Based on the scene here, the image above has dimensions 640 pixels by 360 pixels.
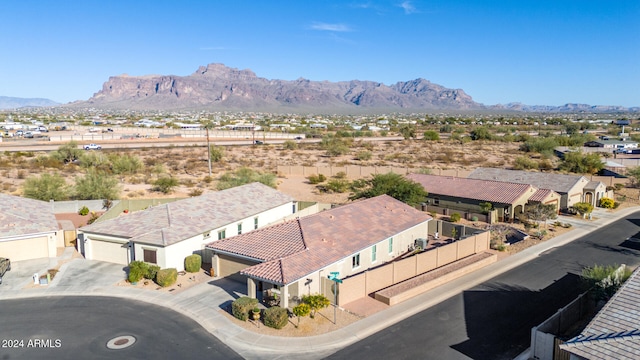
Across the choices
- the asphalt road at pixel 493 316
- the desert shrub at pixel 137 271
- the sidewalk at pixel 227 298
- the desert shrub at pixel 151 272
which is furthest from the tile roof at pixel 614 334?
the desert shrub at pixel 137 271

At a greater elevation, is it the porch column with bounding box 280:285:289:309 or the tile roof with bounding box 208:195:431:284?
the tile roof with bounding box 208:195:431:284

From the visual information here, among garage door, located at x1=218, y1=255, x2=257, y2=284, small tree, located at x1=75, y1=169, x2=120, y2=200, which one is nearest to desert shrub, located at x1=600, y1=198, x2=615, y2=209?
garage door, located at x1=218, y1=255, x2=257, y2=284

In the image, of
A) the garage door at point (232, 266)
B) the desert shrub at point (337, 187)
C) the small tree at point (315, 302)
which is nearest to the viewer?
the small tree at point (315, 302)

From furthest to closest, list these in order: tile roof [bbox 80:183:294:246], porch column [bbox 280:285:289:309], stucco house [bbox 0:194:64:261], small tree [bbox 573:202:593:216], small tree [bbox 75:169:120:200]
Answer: small tree [bbox 75:169:120:200] < small tree [bbox 573:202:593:216] < stucco house [bbox 0:194:64:261] < tile roof [bbox 80:183:294:246] < porch column [bbox 280:285:289:309]

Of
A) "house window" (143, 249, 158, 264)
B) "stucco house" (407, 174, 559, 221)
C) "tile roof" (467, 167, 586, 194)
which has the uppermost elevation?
"tile roof" (467, 167, 586, 194)

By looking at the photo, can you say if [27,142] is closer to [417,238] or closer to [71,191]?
[71,191]

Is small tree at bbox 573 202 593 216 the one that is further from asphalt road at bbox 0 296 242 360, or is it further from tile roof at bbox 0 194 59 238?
tile roof at bbox 0 194 59 238

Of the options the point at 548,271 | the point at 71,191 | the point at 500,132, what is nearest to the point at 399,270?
the point at 548,271

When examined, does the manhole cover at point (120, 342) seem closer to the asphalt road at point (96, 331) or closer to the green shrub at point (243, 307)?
the asphalt road at point (96, 331)
